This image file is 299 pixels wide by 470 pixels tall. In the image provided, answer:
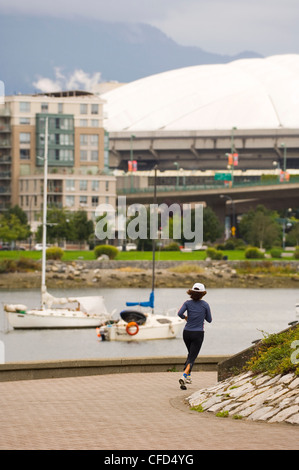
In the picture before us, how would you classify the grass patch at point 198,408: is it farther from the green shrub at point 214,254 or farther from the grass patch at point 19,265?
the green shrub at point 214,254

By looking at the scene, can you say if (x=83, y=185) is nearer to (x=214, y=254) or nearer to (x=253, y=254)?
(x=214, y=254)

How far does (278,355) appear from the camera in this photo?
14133 mm

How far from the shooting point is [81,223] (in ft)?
335

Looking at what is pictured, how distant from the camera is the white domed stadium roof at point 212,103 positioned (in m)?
176

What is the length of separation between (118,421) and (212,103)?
171629 millimetres

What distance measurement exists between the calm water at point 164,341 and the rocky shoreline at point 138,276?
8.30 feet

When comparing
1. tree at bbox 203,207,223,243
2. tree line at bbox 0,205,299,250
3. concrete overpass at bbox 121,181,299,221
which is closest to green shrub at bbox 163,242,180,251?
tree line at bbox 0,205,299,250

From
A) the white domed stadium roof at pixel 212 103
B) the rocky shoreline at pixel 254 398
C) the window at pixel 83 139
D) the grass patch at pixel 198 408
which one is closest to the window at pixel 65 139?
the window at pixel 83 139

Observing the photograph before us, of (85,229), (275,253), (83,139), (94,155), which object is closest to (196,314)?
(275,253)

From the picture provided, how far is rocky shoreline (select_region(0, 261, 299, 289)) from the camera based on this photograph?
8425cm

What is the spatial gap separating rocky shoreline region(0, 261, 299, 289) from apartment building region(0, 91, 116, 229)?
2361 centimetres

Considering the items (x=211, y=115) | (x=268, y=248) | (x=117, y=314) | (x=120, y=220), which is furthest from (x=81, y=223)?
(x=211, y=115)

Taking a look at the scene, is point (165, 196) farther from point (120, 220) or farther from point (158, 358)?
point (158, 358)

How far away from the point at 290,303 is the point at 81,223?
3469cm
